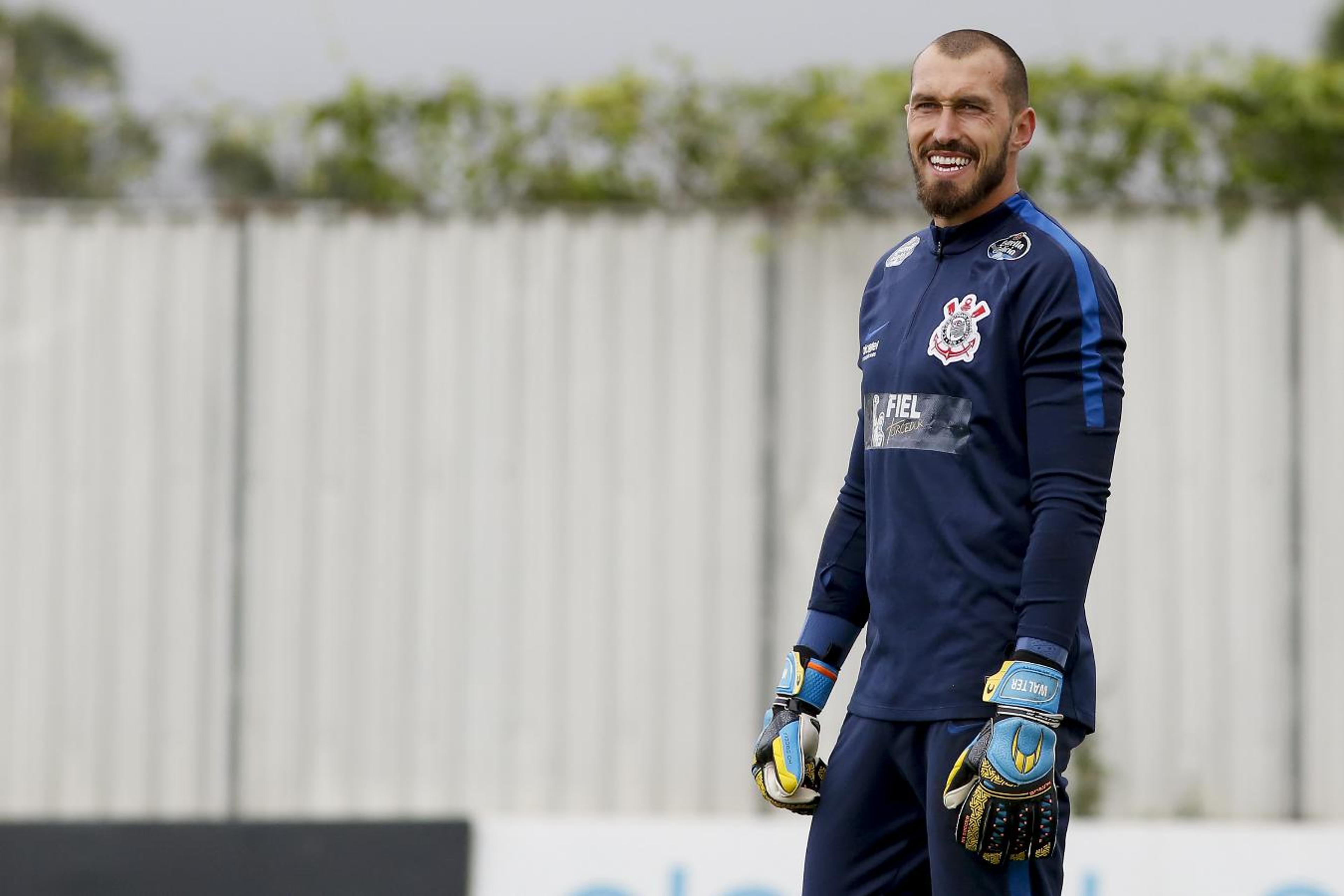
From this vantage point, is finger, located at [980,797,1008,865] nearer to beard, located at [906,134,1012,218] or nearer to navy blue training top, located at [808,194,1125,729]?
navy blue training top, located at [808,194,1125,729]

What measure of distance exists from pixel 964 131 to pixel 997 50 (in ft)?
0.45

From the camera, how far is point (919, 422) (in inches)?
105

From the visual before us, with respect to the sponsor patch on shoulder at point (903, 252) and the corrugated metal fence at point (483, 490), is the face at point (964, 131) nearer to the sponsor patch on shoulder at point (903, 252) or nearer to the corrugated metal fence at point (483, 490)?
the sponsor patch on shoulder at point (903, 252)

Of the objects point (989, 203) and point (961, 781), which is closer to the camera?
point (961, 781)

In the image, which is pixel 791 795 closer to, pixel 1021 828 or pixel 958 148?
pixel 1021 828

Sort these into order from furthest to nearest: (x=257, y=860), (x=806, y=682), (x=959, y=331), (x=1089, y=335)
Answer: (x=257, y=860)
(x=806, y=682)
(x=959, y=331)
(x=1089, y=335)

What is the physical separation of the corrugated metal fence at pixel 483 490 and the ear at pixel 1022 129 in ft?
12.6

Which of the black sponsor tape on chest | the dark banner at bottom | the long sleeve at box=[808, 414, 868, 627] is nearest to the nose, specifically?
the black sponsor tape on chest

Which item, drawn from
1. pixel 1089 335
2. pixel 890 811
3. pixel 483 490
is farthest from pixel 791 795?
pixel 483 490

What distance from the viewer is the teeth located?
8.79 feet

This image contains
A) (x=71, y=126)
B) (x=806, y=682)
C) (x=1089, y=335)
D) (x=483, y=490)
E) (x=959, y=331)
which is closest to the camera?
(x=1089, y=335)

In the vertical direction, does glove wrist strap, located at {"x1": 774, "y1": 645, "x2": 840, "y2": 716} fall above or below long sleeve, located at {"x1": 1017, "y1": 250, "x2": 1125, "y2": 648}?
below

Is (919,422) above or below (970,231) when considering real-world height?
below

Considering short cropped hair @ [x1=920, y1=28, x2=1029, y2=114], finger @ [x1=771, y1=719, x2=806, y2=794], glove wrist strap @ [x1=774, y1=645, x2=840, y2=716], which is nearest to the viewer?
short cropped hair @ [x1=920, y1=28, x2=1029, y2=114]
